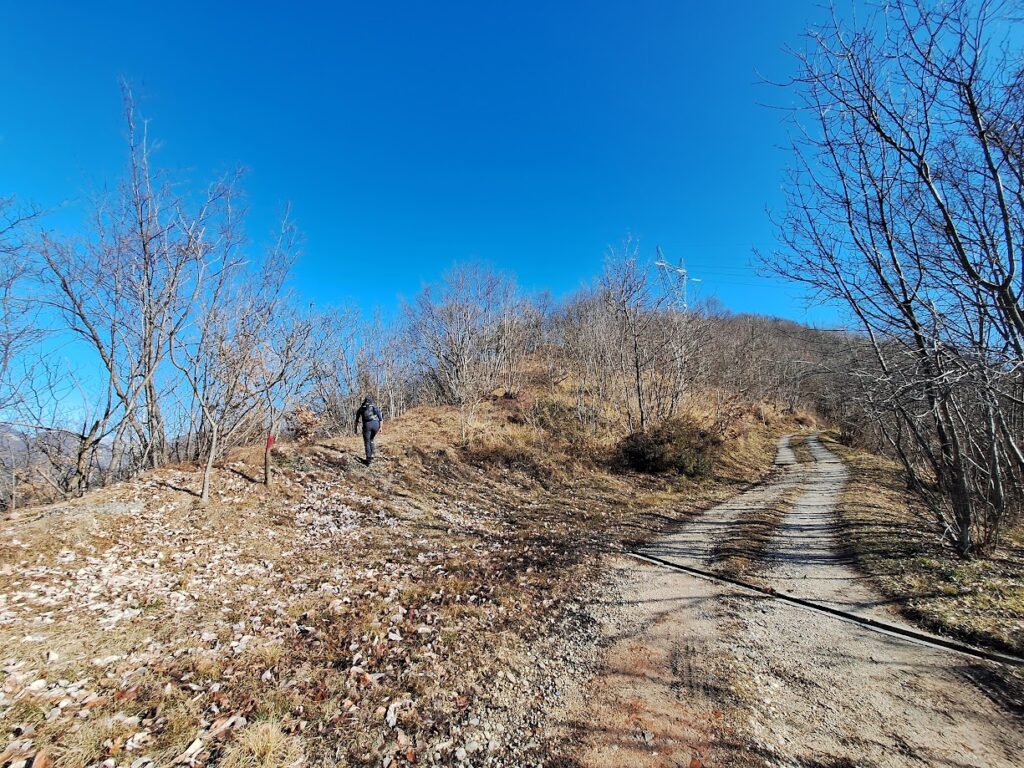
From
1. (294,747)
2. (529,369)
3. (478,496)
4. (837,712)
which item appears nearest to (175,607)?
(294,747)

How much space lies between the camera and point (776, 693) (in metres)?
3.58

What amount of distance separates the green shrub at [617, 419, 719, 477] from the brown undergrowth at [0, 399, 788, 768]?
594 cm

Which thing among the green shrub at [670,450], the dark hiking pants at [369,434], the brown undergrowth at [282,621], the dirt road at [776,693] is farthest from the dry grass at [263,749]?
the green shrub at [670,450]

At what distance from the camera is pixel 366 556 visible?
23.4 feet

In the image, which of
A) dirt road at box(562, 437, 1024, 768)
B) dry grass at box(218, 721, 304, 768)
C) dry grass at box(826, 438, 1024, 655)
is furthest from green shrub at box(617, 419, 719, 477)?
dry grass at box(218, 721, 304, 768)

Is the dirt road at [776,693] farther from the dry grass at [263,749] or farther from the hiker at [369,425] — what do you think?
the hiker at [369,425]

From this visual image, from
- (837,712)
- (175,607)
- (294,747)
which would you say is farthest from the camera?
(175,607)

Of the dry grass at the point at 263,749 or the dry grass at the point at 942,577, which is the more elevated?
the dry grass at the point at 263,749

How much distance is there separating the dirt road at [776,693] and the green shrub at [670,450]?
10245mm

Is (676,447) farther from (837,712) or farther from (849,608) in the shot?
(837,712)

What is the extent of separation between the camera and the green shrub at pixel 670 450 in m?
16.1

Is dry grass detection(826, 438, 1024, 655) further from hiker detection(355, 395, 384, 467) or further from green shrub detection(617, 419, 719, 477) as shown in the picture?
hiker detection(355, 395, 384, 467)

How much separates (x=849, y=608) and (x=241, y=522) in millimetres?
10105

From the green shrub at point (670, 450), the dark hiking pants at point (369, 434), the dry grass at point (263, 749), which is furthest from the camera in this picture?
the green shrub at point (670, 450)
